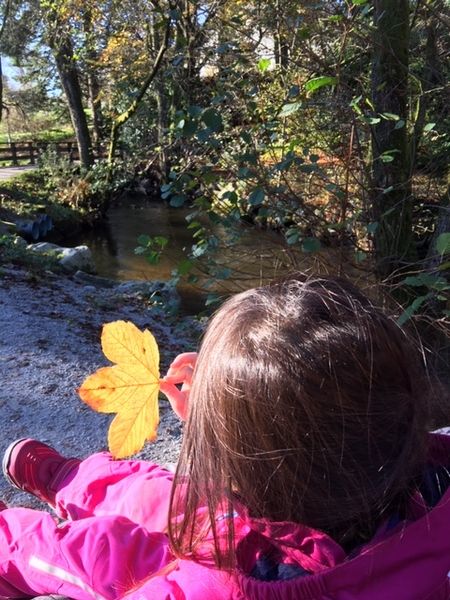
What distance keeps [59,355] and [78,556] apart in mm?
2916

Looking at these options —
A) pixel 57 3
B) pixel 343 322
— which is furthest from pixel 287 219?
pixel 57 3

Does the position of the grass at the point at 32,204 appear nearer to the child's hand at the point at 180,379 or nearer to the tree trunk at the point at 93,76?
the tree trunk at the point at 93,76

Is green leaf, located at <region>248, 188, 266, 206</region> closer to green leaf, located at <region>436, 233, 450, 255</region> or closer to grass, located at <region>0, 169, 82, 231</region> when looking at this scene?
green leaf, located at <region>436, 233, 450, 255</region>

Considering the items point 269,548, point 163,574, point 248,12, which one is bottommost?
point 163,574

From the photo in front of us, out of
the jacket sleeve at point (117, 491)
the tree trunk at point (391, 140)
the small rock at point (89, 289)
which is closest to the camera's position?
the jacket sleeve at point (117, 491)

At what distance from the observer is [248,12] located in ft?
12.2

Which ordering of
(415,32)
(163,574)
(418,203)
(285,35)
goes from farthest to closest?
(418,203) < (415,32) < (285,35) < (163,574)

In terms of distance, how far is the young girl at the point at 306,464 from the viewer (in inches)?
38.0

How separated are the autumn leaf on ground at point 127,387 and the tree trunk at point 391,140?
7.54ft

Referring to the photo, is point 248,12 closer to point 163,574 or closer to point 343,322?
point 343,322

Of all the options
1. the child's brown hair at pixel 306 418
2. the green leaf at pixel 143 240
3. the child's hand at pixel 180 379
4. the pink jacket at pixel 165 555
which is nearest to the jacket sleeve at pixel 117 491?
the pink jacket at pixel 165 555

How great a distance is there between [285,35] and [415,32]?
3.05ft

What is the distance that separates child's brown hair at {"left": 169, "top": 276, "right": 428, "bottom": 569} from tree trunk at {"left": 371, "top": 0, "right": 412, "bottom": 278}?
235 cm

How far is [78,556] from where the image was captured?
144 centimetres
